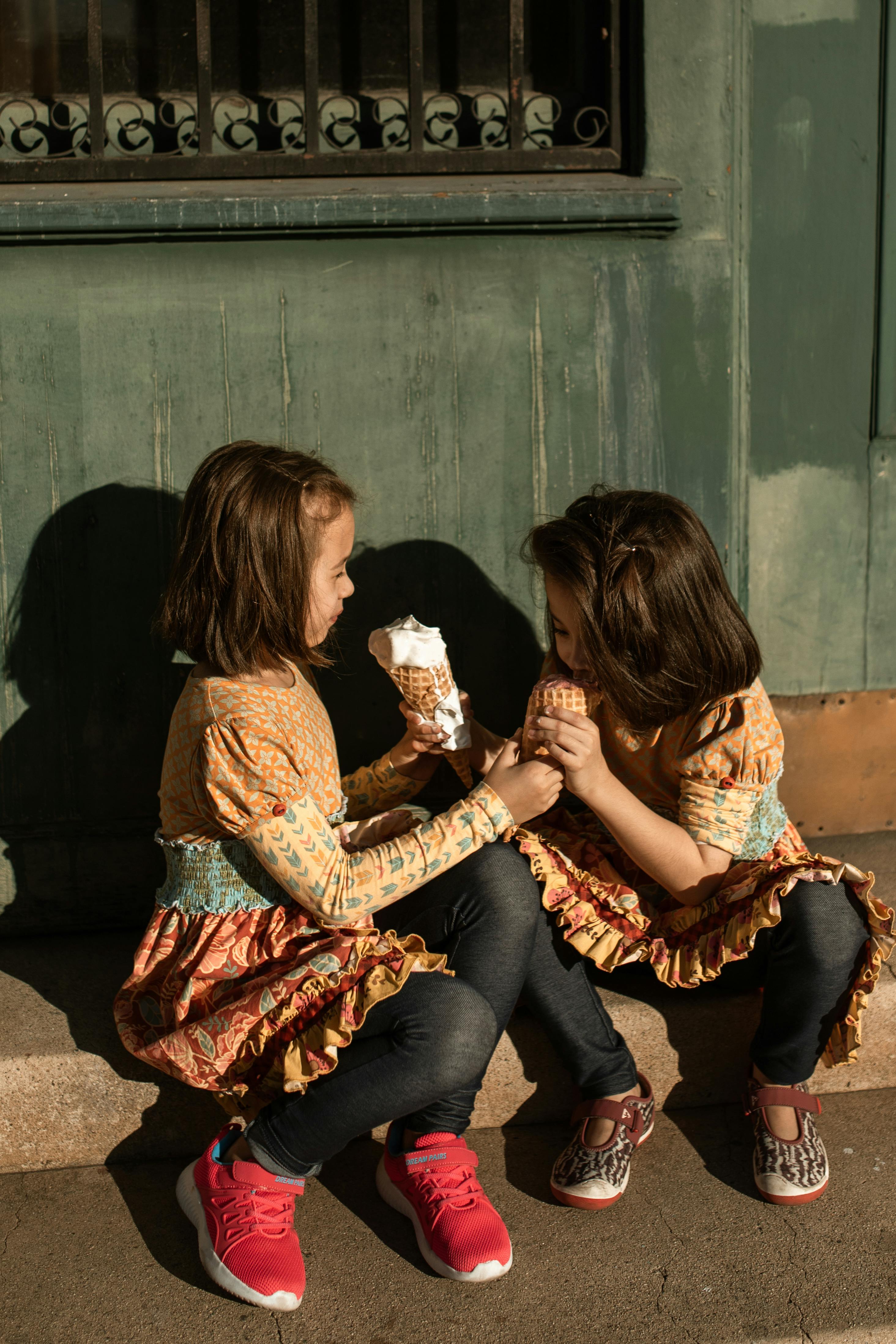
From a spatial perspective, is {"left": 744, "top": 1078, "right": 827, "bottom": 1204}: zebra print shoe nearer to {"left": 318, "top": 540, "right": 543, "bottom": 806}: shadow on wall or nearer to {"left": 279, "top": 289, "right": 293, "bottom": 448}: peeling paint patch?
{"left": 318, "top": 540, "right": 543, "bottom": 806}: shadow on wall

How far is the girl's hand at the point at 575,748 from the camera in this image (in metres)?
2.08

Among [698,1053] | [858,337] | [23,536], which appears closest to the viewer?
A: [698,1053]

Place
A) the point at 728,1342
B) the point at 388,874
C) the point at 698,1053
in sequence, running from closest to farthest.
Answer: the point at 728,1342, the point at 388,874, the point at 698,1053

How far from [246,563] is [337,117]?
1.36m

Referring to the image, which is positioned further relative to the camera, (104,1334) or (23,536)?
(23,536)

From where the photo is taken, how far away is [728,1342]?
1.77 m

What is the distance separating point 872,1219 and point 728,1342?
43 centimetres

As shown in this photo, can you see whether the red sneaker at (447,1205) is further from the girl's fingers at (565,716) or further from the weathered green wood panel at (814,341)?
the weathered green wood panel at (814,341)

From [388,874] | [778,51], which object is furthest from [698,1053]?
[778,51]

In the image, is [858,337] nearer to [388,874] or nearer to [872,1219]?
[388,874]

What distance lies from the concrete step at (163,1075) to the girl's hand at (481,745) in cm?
55

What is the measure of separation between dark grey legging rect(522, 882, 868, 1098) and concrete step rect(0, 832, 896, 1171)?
0.11 metres

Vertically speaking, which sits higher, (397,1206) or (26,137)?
(26,137)

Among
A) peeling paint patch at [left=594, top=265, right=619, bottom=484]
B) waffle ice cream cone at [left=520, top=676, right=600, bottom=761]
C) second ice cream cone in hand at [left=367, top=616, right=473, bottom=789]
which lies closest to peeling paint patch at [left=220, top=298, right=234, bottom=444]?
second ice cream cone in hand at [left=367, top=616, right=473, bottom=789]
